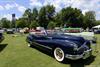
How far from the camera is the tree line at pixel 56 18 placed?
239ft

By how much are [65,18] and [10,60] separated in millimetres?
65820

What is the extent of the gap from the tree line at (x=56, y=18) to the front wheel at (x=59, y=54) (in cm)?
6113

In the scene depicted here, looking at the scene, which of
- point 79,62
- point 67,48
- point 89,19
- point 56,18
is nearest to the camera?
point 67,48

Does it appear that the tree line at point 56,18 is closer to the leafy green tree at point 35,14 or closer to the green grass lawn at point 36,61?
the leafy green tree at point 35,14

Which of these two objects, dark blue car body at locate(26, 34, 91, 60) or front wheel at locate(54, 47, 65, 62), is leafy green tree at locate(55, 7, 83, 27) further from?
front wheel at locate(54, 47, 65, 62)

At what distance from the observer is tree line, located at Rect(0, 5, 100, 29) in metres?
72.8

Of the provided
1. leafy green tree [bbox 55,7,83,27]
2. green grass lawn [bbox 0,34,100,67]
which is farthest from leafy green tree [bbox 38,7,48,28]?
green grass lawn [bbox 0,34,100,67]

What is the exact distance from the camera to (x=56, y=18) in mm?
78812

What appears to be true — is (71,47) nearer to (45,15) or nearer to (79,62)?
(79,62)

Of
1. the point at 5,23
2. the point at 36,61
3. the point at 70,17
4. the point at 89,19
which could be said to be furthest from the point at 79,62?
the point at 5,23

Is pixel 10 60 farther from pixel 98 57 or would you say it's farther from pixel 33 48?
pixel 98 57

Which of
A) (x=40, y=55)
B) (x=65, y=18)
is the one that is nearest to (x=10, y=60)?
(x=40, y=55)

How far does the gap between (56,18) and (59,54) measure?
71033mm

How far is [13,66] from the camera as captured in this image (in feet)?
24.0
